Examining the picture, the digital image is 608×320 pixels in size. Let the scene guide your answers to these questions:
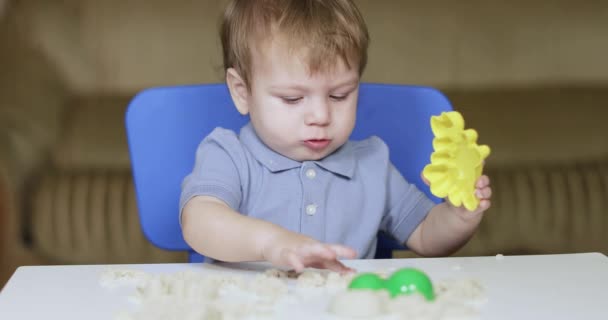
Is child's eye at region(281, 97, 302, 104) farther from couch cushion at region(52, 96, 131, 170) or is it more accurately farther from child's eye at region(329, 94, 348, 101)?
couch cushion at region(52, 96, 131, 170)

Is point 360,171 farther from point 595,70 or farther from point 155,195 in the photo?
point 595,70

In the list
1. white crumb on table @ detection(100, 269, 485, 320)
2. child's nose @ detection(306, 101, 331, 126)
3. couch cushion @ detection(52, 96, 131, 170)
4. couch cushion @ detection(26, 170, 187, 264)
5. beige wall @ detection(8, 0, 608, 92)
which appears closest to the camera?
white crumb on table @ detection(100, 269, 485, 320)

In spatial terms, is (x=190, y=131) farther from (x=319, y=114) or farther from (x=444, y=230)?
Result: (x=444, y=230)

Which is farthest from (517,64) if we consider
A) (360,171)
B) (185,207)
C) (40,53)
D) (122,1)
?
(185,207)

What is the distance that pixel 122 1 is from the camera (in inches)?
109

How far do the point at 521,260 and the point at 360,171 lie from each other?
0.36m

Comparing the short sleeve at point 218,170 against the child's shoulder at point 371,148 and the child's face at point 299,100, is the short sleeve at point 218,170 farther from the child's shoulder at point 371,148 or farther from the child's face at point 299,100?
the child's shoulder at point 371,148

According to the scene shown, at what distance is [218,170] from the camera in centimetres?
115

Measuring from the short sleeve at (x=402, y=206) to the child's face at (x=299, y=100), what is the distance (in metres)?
0.14

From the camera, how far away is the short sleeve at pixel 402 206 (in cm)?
122

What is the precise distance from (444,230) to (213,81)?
5.60 feet

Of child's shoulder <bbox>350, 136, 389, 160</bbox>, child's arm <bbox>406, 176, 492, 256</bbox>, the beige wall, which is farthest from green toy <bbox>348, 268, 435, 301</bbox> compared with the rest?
the beige wall

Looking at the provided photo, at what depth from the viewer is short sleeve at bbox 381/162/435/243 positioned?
1218 millimetres

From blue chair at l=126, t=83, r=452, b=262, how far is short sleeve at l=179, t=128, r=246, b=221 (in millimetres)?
78
